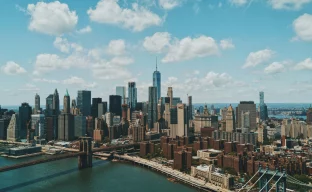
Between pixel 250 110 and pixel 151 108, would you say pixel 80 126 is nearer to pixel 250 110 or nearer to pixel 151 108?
pixel 151 108

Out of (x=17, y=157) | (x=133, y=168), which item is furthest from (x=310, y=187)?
(x=17, y=157)

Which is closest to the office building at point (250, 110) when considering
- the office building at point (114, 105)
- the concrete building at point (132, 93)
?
the office building at point (114, 105)

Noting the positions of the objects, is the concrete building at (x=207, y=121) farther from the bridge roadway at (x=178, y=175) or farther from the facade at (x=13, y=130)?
the facade at (x=13, y=130)

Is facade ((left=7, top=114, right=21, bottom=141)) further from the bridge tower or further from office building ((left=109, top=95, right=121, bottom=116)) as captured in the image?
office building ((left=109, top=95, right=121, bottom=116))

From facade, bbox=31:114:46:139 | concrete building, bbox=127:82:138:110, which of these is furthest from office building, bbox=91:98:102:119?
facade, bbox=31:114:46:139

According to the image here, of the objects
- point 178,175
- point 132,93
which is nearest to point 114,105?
point 132,93

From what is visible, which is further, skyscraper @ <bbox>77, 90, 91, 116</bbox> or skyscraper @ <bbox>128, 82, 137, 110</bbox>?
skyscraper @ <bbox>128, 82, 137, 110</bbox>
